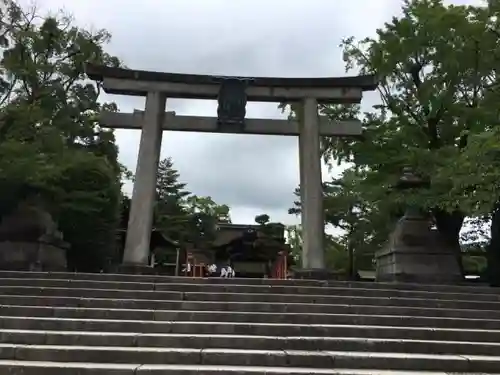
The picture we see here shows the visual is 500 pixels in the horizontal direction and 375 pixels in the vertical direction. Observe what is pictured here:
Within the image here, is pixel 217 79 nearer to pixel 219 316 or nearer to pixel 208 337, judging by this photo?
pixel 219 316

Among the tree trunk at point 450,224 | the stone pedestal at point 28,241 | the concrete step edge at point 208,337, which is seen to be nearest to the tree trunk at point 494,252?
the tree trunk at point 450,224

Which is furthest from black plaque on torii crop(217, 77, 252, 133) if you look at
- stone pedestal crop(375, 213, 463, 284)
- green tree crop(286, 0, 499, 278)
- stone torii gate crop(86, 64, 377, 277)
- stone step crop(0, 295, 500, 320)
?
stone step crop(0, 295, 500, 320)

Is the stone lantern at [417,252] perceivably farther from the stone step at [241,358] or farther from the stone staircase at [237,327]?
the stone step at [241,358]

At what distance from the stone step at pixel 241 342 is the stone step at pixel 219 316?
0.80 m

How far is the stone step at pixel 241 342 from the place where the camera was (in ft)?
20.0

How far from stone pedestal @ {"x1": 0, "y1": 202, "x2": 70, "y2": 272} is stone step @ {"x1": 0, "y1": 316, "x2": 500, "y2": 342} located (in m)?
5.93

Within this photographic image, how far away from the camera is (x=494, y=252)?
1569cm

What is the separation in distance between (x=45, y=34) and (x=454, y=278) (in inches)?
579

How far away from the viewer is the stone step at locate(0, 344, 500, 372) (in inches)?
220

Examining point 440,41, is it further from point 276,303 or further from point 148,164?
point 276,303

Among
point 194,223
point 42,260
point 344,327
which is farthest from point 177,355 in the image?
point 194,223

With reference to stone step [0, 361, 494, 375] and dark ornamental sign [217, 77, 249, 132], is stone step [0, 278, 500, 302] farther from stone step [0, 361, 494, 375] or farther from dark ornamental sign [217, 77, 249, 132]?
dark ornamental sign [217, 77, 249, 132]

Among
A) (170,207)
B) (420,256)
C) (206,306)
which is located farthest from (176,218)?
(206,306)

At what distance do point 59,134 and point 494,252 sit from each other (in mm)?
12968
